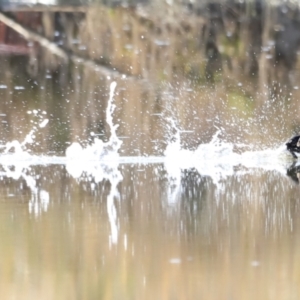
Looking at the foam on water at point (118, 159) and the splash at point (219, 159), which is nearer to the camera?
the foam on water at point (118, 159)

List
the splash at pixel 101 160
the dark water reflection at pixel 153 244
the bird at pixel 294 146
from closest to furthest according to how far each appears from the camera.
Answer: the dark water reflection at pixel 153 244 → the splash at pixel 101 160 → the bird at pixel 294 146

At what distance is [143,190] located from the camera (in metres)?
4.88

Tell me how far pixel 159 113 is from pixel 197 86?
1.91 feet

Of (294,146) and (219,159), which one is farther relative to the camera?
(219,159)

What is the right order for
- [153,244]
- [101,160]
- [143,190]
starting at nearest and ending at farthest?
[153,244] < [143,190] < [101,160]

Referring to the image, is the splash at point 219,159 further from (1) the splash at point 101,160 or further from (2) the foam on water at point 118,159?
(1) the splash at point 101,160

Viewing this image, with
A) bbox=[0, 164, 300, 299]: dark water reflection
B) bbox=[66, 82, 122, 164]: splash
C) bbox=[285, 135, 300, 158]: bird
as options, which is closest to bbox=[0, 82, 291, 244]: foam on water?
bbox=[66, 82, 122, 164]: splash

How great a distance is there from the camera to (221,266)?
2.80 metres

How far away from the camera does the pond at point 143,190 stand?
2.67 metres

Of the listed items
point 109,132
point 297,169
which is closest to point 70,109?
point 109,132

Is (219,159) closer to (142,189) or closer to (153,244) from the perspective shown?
(142,189)

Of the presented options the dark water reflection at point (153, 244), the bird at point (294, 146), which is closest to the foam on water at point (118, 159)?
the bird at point (294, 146)

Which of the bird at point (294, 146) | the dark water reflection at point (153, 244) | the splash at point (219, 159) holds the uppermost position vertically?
the bird at point (294, 146)

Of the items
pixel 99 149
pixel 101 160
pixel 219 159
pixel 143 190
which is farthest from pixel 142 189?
pixel 99 149
